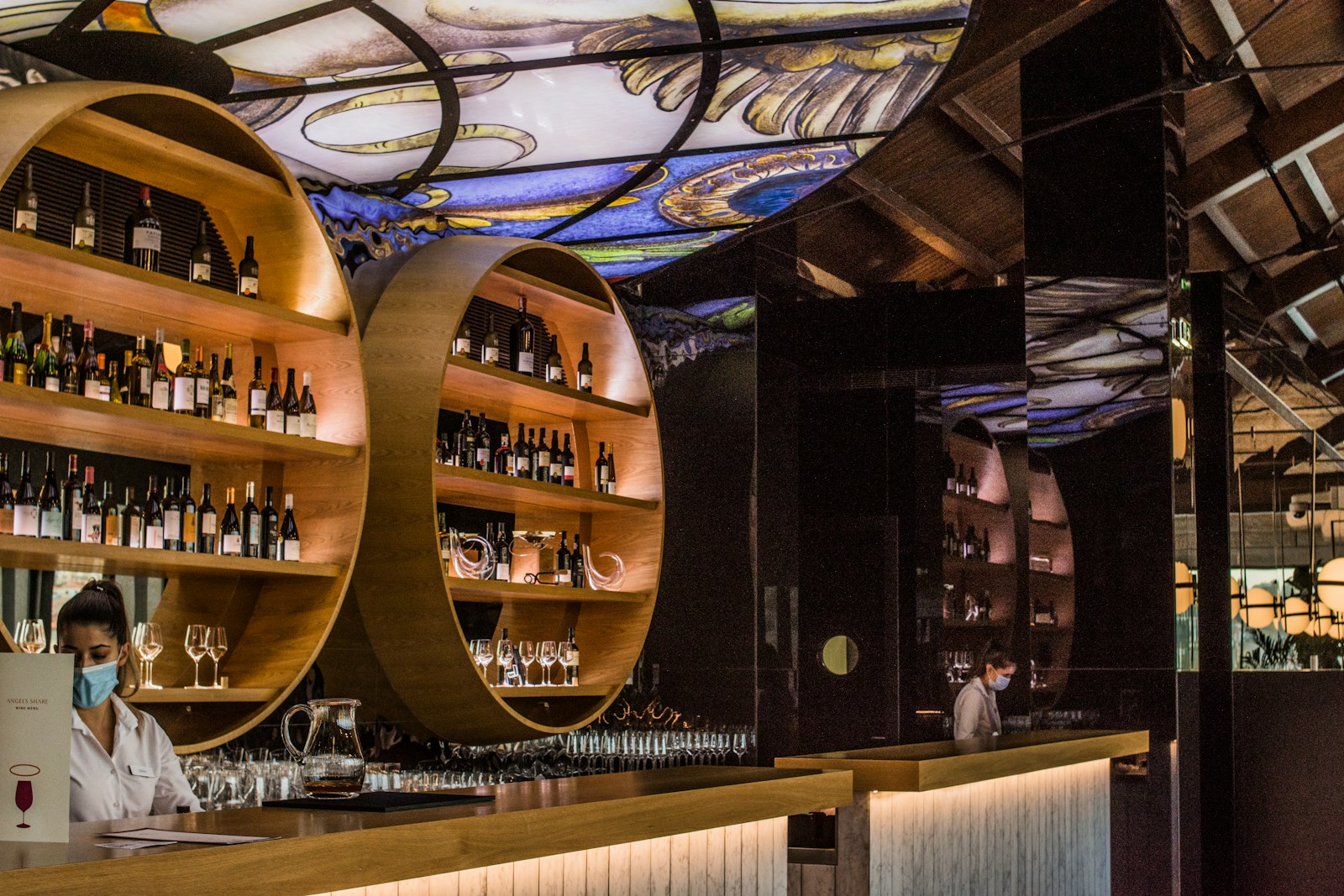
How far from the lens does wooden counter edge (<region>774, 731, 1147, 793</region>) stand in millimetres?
4125

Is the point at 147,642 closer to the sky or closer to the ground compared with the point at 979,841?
closer to the sky

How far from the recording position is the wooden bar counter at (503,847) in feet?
6.44

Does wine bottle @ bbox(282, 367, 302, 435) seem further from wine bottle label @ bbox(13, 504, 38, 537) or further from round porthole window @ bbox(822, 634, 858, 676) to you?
round porthole window @ bbox(822, 634, 858, 676)

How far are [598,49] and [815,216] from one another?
5072mm

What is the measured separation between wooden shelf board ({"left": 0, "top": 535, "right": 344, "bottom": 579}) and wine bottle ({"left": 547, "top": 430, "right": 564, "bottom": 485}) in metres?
1.45

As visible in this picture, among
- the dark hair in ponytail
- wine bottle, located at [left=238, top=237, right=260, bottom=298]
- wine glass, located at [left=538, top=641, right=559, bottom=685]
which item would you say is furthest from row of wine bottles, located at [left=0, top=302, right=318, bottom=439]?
wine glass, located at [left=538, top=641, right=559, bottom=685]

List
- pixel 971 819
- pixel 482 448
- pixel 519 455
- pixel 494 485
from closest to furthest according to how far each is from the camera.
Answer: pixel 971 819
pixel 494 485
pixel 482 448
pixel 519 455

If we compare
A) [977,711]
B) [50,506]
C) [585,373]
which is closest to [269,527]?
[50,506]

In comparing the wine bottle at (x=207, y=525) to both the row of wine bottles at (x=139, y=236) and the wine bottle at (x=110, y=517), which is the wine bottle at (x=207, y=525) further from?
the row of wine bottles at (x=139, y=236)

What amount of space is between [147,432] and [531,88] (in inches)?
53.0

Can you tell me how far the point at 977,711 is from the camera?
25.4 feet

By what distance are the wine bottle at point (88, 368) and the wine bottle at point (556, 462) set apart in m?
2.01

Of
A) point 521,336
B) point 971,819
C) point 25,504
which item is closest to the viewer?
point 25,504

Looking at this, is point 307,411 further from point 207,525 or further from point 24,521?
point 24,521
